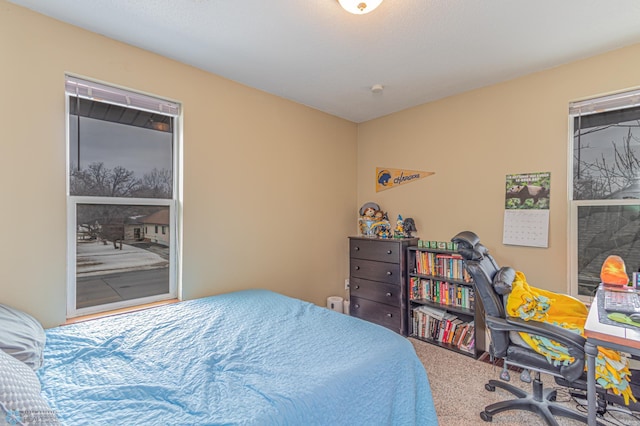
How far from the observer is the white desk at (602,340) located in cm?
121

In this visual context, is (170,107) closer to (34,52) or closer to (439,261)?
(34,52)

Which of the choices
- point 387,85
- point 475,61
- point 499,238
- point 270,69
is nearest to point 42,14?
point 270,69

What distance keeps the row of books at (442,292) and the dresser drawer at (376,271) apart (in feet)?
0.60

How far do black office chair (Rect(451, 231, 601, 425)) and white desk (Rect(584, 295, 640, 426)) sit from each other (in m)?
0.16

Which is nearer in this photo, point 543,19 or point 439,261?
point 543,19

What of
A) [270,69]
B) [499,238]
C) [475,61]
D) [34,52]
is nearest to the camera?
[34,52]

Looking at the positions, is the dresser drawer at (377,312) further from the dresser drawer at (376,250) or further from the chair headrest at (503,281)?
the chair headrest at (503,281)

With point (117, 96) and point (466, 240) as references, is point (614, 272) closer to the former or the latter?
point (466, 240)

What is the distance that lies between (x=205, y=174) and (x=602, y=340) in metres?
2.72

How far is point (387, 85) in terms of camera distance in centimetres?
291

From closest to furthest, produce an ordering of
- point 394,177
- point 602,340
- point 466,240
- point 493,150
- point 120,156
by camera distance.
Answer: point 602,340 < point 466,240 < point 120,156 < point 493,150 < point 394,177

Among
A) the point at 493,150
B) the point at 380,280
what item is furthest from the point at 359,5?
the point at 380,280

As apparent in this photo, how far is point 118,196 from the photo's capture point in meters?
2.34

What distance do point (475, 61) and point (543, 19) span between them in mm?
545
